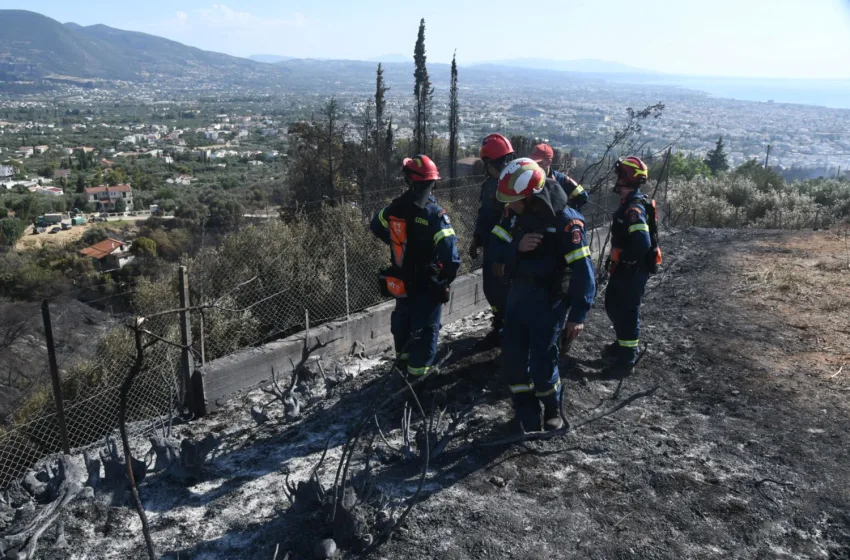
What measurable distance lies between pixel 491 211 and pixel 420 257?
4.15ft

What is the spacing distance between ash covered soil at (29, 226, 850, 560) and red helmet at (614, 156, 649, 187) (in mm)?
1766

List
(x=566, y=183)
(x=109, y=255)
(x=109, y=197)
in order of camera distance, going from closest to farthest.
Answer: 1. (x=566, y=183)
2. (x=109, y=255)
3. (x=109, y=197)

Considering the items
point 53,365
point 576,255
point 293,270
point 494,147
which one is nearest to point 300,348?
point 53,365

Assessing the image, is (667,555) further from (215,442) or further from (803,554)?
(215,442)

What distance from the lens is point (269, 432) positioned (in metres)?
4.87

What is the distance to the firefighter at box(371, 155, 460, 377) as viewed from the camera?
4.81 meters

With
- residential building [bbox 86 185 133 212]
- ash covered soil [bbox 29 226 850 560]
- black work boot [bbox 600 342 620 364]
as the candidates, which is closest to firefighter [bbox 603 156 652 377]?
black work boot [bbox 600 342 620 364]

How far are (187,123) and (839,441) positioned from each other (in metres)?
154

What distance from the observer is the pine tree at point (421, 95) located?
39.4 metres

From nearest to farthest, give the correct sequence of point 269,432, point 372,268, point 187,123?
point 269,432
point 372,268
point 187,123

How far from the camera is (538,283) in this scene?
4105 millimetres

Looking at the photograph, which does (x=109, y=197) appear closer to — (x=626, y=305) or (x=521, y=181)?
(x=626, y=305)

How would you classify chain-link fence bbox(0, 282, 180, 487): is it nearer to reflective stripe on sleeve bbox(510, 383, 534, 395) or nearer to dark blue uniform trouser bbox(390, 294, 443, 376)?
dark blue uniform trouser bbox(390, 294, 443, 376)

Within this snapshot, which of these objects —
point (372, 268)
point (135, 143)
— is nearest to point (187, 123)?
point (135, 143)
